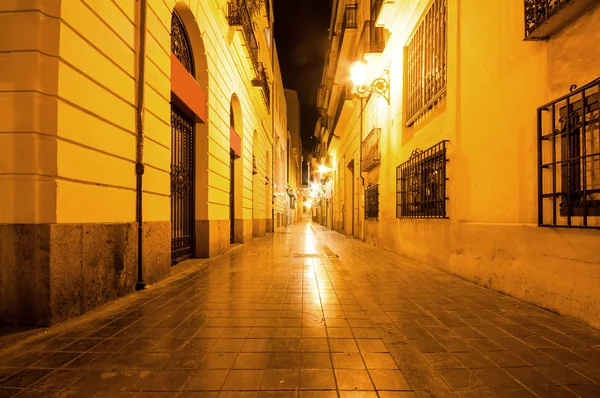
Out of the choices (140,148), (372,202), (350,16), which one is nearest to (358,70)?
(372,202)

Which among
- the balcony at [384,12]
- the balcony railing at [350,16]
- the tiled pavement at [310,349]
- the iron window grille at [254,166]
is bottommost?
the tiled pavement at [310,349]

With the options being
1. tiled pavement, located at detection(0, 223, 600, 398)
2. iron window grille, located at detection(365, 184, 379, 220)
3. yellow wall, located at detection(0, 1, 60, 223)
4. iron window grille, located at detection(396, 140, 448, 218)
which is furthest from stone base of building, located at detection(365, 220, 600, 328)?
yellow wall, located at detection(0, 1, 60, 223)

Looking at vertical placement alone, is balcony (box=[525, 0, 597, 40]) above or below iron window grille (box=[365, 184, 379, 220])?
above

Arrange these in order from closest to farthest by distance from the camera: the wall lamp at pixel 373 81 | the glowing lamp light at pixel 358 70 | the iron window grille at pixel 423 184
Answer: the iron window grille at pixel 423 184
the glowing lamp light at pixel 358 70
the wall lamp at pixel 373 81

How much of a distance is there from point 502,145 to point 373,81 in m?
6.47

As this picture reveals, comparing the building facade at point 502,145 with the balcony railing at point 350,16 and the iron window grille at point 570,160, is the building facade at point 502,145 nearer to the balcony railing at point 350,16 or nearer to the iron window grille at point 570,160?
the iron window grille at point 570,160

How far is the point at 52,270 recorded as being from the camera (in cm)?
350

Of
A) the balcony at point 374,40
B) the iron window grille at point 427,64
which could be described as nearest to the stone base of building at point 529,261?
the iron window grille at point 427,64

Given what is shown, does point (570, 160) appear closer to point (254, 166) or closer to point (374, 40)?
point (374, 40)

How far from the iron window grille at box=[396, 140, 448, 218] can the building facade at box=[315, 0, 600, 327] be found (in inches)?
1.3

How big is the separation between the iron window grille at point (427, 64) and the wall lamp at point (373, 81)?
124 centimetres

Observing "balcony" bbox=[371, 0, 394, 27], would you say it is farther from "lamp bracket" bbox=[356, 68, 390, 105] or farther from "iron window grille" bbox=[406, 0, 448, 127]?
"lamp bracket" bbox=[356, 68, 390, 105]

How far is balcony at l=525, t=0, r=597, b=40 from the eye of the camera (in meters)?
3.61

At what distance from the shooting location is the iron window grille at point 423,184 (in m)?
6.96
